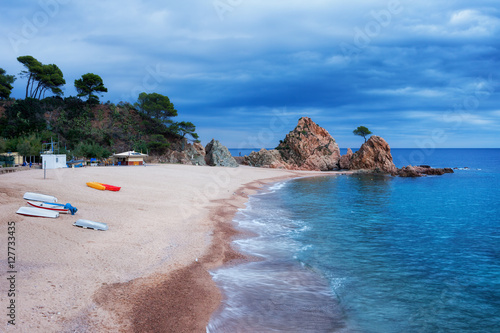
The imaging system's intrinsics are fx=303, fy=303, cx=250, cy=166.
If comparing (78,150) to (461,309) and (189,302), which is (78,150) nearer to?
(189,302)

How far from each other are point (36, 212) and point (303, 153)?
62.0 metres

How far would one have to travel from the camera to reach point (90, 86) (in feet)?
221

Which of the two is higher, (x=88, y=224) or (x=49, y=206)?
(x=49, y=206)

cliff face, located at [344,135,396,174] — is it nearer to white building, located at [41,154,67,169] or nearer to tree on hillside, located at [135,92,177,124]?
tree on hillside, located at [135,92,177,124]

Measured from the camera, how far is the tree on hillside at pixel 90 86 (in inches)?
2601

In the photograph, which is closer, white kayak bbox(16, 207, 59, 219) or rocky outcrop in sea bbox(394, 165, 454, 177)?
white kayak bbox(16, 207, 59, 219)

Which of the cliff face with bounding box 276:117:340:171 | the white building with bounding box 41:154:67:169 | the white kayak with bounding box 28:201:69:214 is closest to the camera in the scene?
the white kayak with bounding box 28:201:69:214

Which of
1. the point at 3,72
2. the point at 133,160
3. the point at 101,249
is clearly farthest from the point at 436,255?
the point at 3,72

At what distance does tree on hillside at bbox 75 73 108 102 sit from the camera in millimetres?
66062

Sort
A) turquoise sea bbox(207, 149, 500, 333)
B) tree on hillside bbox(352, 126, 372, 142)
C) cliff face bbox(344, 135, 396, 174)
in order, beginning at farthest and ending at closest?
tree on hillside bbox(352, 126, 372, 142)
cliff face bbox(344, 135, 396, 174)
turquoise sea bbox(207, 149, 500, 333)

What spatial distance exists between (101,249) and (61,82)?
228 feet

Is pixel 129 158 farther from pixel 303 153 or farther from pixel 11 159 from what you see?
pixel 303 153

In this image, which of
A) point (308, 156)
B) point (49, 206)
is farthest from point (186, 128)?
point (49, 206)

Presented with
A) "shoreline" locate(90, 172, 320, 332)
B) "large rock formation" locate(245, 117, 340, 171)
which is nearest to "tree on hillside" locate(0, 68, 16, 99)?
"large rock formation" locate(245, 117, 340, 171)
